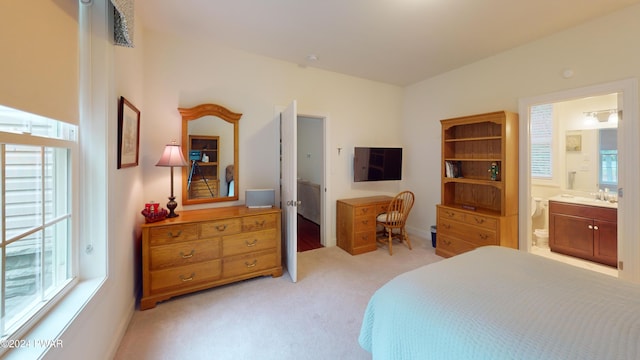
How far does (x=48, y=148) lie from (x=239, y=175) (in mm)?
1794

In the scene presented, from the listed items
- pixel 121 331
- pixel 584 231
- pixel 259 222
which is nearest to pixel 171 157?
pixel 259 222

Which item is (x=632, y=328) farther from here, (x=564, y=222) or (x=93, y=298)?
(x=564, y=222)

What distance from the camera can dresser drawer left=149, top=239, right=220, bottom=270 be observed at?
2131 mm

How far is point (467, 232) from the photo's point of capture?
3100 mm

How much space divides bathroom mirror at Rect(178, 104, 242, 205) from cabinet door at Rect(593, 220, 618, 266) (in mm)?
4428


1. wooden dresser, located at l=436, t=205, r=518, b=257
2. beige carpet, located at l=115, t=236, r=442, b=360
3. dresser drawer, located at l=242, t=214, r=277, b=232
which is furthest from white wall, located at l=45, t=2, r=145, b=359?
wooden dresser, located at l=436, t=205, r=518, b=257

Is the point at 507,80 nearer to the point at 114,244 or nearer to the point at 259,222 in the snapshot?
the point at 259,222

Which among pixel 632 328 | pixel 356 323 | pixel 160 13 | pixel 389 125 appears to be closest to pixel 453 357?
pixel 632 328

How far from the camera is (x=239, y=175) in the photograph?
2971 mm

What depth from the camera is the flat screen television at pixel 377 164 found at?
3.84m

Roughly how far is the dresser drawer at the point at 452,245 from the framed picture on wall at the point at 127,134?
370 centimetres

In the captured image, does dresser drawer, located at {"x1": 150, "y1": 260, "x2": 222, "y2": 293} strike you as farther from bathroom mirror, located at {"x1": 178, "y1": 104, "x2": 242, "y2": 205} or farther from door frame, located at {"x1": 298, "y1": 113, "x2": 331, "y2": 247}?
door frame, located at {"x1": 298, "y1": 113, "x2": 331, "y2": 247}

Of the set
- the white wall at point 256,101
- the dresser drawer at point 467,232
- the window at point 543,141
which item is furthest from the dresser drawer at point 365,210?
the window at point 543,141

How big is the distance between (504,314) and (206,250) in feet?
7.58
